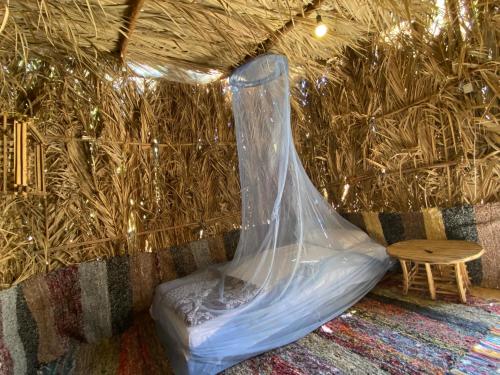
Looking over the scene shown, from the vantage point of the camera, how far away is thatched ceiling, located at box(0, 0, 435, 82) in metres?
1.56

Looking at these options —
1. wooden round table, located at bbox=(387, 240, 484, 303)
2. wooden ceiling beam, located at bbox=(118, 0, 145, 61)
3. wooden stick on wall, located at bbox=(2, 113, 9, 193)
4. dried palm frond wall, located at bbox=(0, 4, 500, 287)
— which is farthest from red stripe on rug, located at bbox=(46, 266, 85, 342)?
wooden round table, located at bbox=(387, 240, 484, 303)

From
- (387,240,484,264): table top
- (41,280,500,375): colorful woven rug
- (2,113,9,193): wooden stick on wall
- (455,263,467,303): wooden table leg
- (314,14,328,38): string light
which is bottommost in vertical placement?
(41,280,500,375): colorful woven rug

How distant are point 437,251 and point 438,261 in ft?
0.62

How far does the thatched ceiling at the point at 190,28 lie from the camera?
5.11 ft

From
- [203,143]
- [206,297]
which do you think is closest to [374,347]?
[206,297]

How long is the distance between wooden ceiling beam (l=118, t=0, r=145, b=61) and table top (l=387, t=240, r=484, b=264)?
7.77ft

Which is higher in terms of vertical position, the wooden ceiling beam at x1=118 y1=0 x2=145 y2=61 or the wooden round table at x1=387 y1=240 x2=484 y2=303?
the wooden ceiling beam at x1=118 y1=0 x2=145 y2=61

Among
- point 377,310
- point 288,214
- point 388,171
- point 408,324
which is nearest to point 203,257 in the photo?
point 288,214

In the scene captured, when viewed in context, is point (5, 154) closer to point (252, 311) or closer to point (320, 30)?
point (252, 311)

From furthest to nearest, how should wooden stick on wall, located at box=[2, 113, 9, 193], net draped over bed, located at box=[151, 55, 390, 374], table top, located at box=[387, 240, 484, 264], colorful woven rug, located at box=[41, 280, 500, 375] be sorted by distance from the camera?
table top, located at box=[387, 240, 484, 264] → wooden stick on wall, located at box=[2, 113, 9, 193] → net draped over bed, located at box=[151, 55, 390, 374] → colorful woven rug, located at box=[41, 280, 500, 375]

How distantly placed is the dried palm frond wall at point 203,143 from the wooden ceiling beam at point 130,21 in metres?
0.37

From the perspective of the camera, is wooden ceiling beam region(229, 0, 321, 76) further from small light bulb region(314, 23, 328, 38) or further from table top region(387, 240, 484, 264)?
table top region(387, 240, 484, 264)

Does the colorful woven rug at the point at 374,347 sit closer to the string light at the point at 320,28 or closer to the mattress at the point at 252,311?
the mattress at the point at 252,311

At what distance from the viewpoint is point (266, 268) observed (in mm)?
1815
